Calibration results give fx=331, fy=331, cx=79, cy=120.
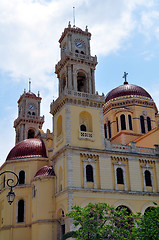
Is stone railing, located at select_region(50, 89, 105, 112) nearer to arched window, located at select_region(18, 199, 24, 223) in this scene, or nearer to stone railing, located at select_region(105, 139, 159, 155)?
stone railing, located at select_region(105, 139, 159, 155)

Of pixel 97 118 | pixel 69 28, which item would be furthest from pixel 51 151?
pixel 69 28

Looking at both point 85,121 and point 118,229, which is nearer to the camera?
point 118,229

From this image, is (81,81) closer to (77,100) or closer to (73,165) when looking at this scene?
(77,100)

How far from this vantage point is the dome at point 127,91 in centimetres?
4969

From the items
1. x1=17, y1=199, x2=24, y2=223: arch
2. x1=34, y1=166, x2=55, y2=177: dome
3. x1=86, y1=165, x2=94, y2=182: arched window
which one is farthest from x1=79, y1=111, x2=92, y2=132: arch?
x1=17, y1=199, x2=24, y2=223: arch

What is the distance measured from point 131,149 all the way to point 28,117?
72.5ft

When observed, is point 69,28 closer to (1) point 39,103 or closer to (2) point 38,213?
(1) point 39,103

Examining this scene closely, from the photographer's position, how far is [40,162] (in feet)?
134

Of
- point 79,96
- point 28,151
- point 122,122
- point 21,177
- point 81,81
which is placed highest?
point 81,81

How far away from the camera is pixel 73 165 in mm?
33156

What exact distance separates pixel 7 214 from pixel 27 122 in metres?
18.8

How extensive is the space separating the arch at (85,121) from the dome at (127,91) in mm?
14105

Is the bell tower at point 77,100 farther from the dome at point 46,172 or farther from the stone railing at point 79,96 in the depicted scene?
the dome at point 46,172

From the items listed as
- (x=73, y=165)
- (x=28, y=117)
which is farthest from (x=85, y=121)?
(x=28, y=117)
